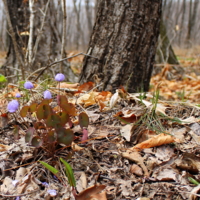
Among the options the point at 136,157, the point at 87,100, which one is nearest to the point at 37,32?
the point at 87,100

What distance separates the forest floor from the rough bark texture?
0.53 meters

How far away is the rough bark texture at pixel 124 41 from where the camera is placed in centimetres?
184

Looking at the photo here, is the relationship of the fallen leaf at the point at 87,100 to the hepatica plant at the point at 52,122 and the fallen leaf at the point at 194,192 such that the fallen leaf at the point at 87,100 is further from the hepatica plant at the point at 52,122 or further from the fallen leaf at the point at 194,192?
the fallen leaf at the point at 194,192

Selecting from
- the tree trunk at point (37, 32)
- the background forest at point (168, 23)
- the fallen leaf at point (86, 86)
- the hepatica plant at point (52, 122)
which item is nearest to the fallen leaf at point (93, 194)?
the hepatica plant at point (52, 122)

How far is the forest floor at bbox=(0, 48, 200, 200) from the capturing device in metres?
0.93

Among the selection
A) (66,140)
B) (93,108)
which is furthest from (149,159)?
(93,108)

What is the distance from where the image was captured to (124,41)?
6.15ft

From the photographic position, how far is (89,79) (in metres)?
2.05

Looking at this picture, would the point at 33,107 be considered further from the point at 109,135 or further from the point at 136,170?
the point at 136,170

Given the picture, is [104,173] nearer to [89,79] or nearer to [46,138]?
[46,138]

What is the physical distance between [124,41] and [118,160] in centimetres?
110

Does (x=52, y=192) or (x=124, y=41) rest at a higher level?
(x=124, y=41)

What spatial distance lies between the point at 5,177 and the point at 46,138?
0.24 meters

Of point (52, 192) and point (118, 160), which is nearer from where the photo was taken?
point (52, 192)
